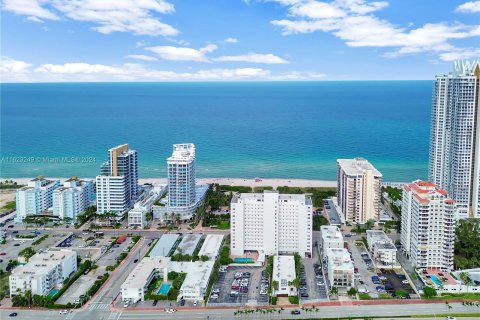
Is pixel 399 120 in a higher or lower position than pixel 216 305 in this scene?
higher

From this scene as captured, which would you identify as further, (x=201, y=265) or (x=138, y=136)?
(x=138, y=136)

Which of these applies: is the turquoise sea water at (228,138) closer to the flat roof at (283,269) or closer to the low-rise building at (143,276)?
the flat roof at (283,269)

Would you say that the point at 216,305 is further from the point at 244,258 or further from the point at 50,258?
the point at 50,258

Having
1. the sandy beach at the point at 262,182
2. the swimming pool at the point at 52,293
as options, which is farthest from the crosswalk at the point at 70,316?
the sandy beach at the point at 262,182

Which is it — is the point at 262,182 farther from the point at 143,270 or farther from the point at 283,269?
the point at 143,270

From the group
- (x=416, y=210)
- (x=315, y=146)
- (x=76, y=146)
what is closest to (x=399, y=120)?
(x=315, y=146)

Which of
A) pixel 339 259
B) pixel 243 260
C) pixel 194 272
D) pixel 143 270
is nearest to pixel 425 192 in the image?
pixel 339 259
